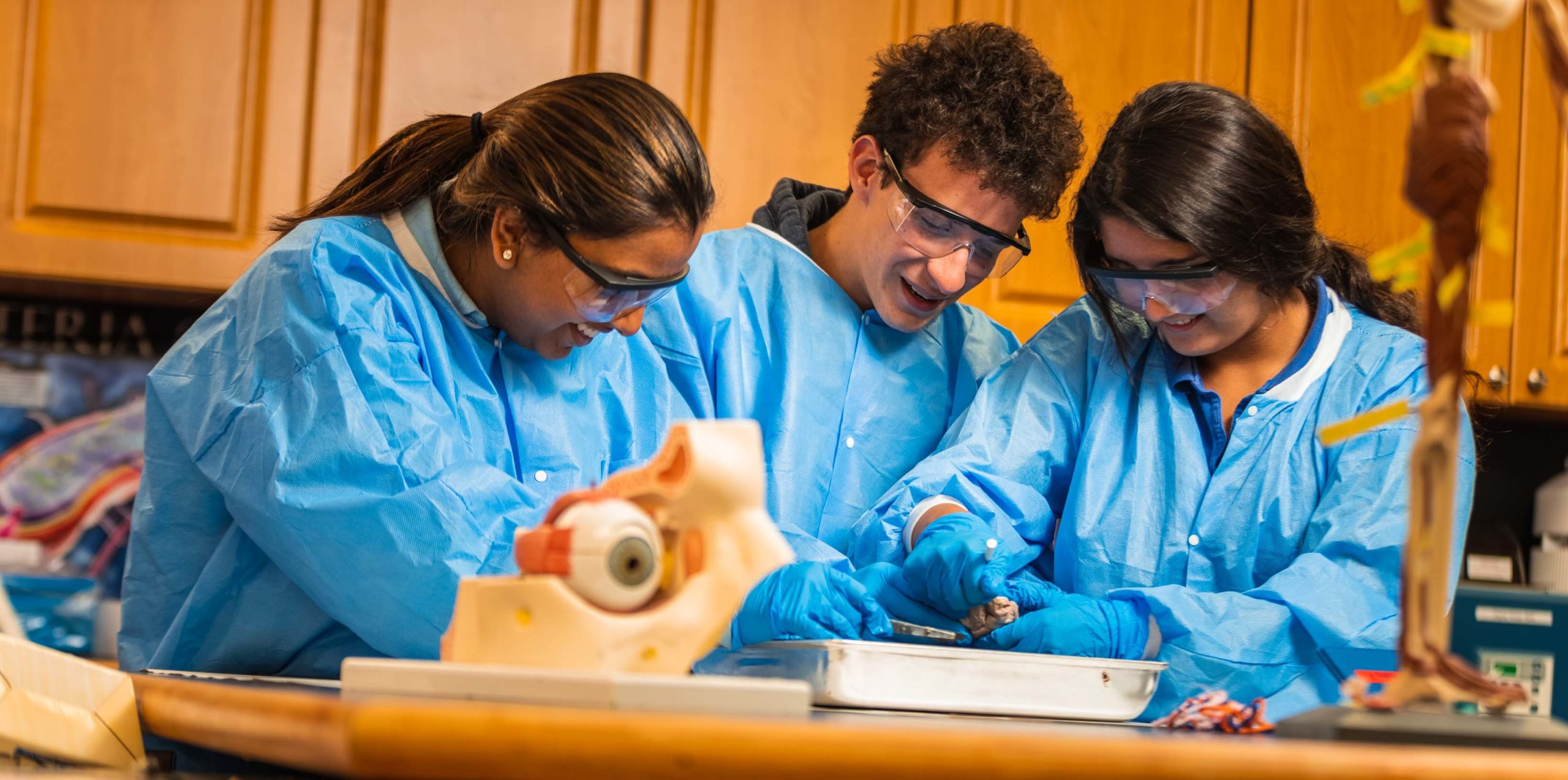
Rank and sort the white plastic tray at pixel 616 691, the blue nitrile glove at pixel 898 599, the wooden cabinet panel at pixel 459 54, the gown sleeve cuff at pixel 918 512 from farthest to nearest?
the wooden cabinet panel at pixel 459 54 → the gown sleeve cuff at pixel 918 512 → the blue nitrile glove at pixel 898 599 → the white plastic tray at pixel 616 691

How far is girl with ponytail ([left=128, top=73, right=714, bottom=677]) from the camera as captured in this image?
3.65ft

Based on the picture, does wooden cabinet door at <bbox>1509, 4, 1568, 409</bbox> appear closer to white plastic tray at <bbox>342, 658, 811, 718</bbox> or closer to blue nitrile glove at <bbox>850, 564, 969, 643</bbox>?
blue nitrile glove at <bbox>850, 564, 969, 643</bbox>

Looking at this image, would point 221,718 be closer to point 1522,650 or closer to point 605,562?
point 605,562

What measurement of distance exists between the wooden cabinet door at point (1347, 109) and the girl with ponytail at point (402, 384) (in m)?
1.74

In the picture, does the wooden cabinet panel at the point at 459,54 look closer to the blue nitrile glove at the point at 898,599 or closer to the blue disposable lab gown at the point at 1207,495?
the blue disposable lab gown at the point at 1207,495

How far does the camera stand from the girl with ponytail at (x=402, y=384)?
1111 millimetres

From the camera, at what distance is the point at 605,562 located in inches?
30.1

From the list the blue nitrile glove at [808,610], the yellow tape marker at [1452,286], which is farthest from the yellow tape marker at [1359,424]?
the blue nitrile glove at [808,610]

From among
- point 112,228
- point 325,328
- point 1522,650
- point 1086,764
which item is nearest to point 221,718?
point 1086,764

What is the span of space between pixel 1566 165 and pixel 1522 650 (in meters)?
0.98

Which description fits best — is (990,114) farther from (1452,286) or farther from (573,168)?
(1452,286)

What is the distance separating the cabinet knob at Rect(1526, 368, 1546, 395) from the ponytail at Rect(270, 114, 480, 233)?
2.21 meters

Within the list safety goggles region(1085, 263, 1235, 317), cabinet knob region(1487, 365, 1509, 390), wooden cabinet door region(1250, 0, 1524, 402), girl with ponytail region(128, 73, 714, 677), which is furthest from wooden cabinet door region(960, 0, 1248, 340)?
girl with ponytail region(128, 73, 714, 677)

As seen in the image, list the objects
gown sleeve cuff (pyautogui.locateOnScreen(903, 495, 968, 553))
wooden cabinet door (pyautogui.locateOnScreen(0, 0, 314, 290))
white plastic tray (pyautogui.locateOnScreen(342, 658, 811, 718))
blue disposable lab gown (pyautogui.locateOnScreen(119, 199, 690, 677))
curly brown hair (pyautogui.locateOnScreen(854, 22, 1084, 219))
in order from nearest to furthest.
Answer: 1. white plastic tray (pyautogui.locateOnScreen(342, 658, 811, 718))
2. blue disposable lab gown (pyautogui.locateOnScreen(119, 199, 690, 677))
3. gown sleeve cuff (pyautogui.locateOnScreen(903, 495, 968, 553))
4. curly brown hair (pyautogui.locateOnScreen(854, 22, 1084, 219))
5. wooden cabinet door (pyautogui.locateOnScreen(0, 0, 314, 290))
